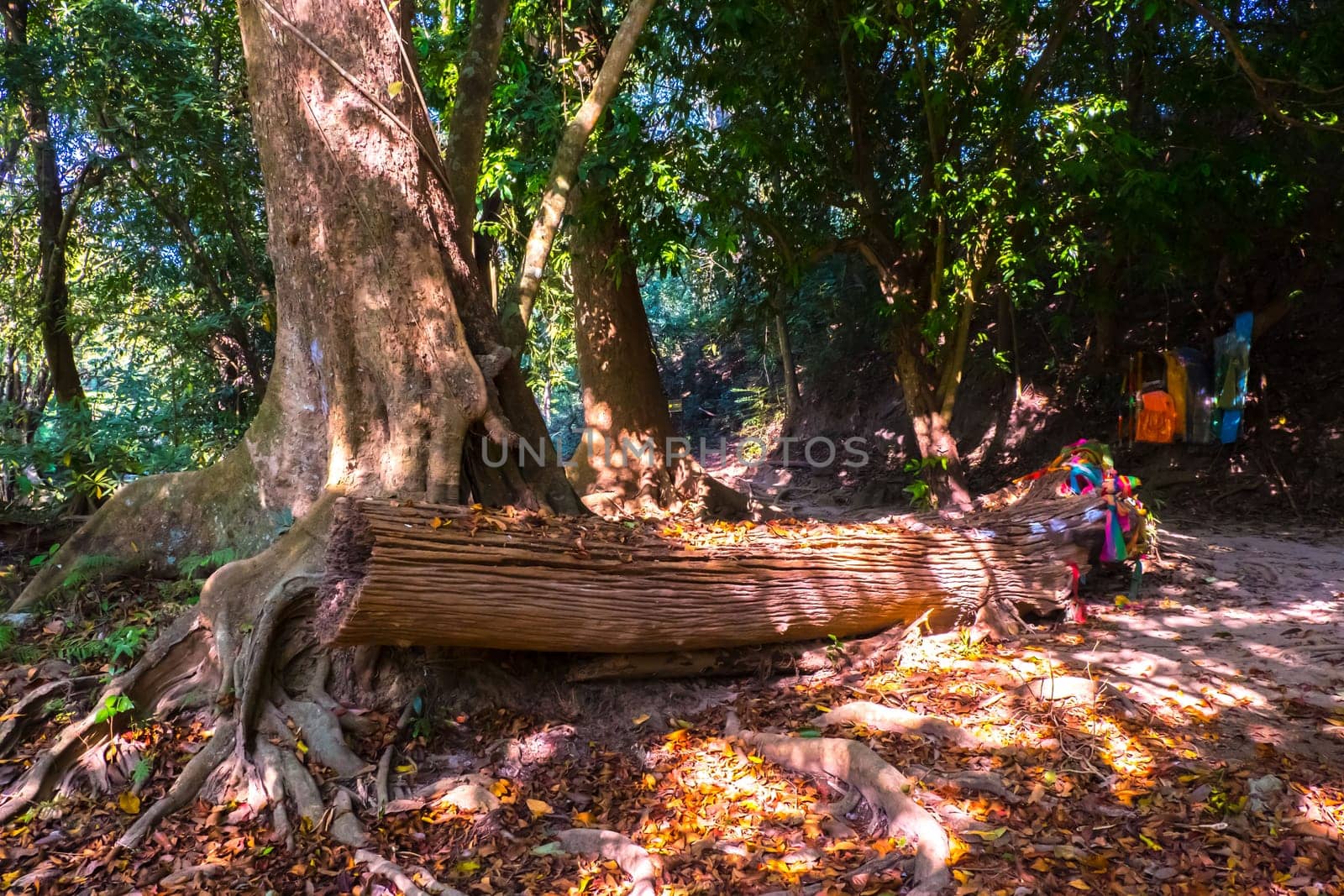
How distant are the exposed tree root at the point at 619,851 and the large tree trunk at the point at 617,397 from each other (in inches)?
166

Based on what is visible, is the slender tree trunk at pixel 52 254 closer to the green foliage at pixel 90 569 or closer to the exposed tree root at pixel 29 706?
the green foliage at pixel 90 569

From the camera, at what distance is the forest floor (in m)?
2.58

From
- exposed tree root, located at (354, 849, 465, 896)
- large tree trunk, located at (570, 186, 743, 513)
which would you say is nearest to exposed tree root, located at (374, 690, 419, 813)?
exposed tree root, located at (354, 849, 465, 896)

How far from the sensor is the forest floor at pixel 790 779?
2.58 m

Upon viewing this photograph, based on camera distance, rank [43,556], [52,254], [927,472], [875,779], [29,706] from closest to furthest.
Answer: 1. [875,779]
2. [29,706]
3. [43,556]
4. [52,254]
5. [927,472]

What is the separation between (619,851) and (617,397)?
192 inches

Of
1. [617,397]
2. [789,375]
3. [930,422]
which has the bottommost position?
A: [930,422]

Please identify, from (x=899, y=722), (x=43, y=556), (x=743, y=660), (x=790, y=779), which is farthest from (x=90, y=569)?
(x=899, y=722)

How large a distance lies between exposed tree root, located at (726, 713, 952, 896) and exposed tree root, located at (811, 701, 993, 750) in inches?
10.8

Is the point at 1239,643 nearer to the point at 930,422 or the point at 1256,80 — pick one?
the point at 1256,80

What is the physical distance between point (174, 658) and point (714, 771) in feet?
8.09

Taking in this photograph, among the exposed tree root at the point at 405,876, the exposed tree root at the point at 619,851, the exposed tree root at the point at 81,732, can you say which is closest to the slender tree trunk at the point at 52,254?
the exposed tree root at the point at 81,732

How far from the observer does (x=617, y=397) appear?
7.24 metres

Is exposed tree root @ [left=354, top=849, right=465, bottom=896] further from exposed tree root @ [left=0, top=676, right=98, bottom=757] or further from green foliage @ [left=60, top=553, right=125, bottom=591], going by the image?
green foliage @ [left=60, top=553, right=125, bottom=591]
